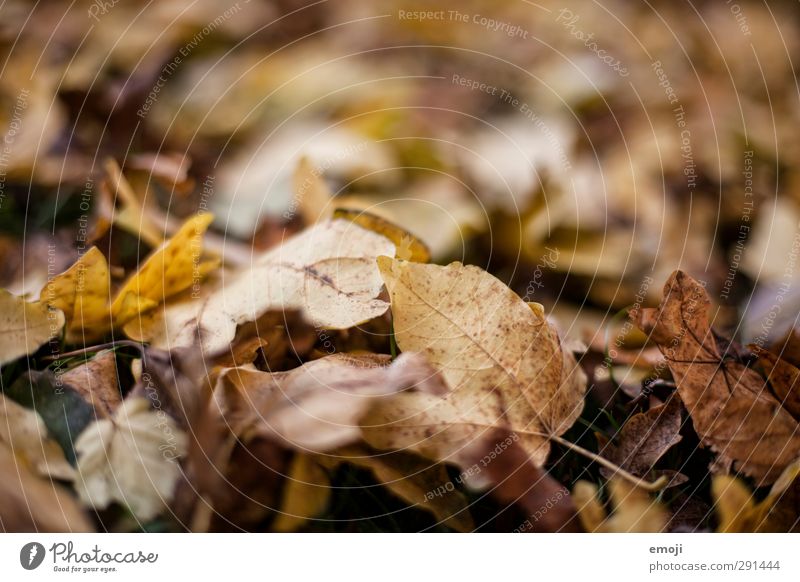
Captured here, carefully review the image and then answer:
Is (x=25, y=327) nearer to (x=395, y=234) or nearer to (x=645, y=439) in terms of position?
(x=395, y=234)

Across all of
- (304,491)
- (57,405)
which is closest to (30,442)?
(57,405)

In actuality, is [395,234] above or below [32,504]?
above

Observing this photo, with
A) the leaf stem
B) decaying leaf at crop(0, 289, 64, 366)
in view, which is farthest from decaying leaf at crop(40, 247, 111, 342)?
the leaf stem
